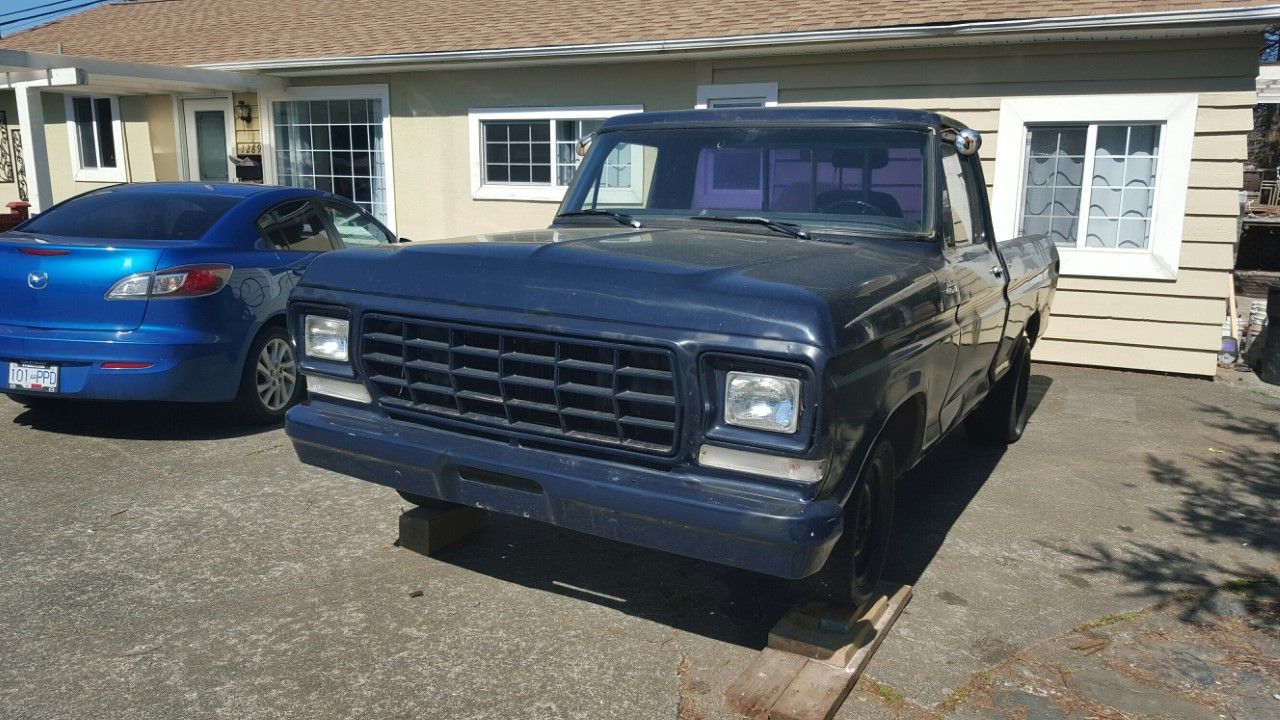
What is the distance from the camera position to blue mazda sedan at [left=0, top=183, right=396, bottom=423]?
5352 mm

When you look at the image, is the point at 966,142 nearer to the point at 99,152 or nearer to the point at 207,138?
the point at 207,138

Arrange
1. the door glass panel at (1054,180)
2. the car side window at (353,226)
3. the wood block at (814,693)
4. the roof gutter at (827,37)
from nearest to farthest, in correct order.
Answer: the wood block at (814,693) → the car side window at (353,226) → the roof gutter at (827,37) → the door glass panel at (1054,180)

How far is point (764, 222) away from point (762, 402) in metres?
1.38

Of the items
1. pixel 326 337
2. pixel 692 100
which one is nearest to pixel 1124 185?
pixel 692 100

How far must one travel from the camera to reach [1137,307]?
28.6ft

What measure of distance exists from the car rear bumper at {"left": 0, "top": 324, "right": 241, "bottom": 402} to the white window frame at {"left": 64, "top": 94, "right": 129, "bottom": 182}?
10.2m

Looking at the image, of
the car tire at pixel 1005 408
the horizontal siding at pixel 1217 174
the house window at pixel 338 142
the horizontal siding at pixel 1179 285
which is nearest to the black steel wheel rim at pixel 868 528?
the car tire at pixel 1005 408

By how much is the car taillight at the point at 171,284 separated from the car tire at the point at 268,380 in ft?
1.57

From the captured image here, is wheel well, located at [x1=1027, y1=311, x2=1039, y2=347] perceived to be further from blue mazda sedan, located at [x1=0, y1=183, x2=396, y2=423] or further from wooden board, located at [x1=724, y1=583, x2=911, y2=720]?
blue mazda sedan, located at [x1=0, y1=183, x2=396, y2=423]

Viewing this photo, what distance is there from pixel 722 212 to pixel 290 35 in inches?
429

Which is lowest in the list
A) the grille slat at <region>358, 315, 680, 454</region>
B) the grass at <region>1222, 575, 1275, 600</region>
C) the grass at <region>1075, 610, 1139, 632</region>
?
the grass at <region>1222, 575, 1275, 600</region>

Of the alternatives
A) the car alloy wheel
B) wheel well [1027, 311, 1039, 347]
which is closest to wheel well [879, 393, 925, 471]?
wheel well [1027, 311, 1039, 347]

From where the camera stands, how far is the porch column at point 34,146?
1142 centimetres

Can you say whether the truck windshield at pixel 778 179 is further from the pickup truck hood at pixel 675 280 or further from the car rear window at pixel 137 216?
the car rear window at pixel 137 216
